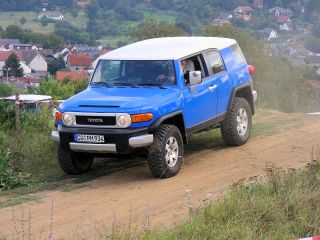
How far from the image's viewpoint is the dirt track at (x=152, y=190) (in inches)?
275

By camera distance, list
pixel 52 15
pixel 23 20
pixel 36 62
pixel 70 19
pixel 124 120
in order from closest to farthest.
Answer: pixel 124 120
pixel 36 62
pixel 52 15
pixel 23 20
pixel 70 19

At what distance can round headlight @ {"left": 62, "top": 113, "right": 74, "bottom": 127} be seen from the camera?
896cm

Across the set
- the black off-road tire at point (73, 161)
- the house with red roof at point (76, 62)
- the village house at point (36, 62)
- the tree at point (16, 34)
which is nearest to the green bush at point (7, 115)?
the black off-road tire at point (73, 161)

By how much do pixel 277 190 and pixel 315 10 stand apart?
45.8 metres

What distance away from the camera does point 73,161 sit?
9422 millimetres

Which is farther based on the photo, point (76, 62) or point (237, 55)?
point (76, 62)

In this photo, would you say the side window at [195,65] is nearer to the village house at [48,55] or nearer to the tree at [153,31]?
the village house at [48,55]

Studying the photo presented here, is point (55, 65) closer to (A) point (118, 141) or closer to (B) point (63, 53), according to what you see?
(B) point (63, 53)

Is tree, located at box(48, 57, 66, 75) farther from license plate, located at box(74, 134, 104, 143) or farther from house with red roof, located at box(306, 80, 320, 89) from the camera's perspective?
license plate, located at box(74, 134, 104, 143)

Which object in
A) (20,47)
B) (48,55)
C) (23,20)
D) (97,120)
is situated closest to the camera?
(97,120)

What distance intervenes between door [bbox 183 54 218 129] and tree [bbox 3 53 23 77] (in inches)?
683

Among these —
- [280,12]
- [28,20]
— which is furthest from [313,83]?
[28,20]

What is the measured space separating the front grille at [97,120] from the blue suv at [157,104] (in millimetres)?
13

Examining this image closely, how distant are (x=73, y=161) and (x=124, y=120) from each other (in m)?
1.22
